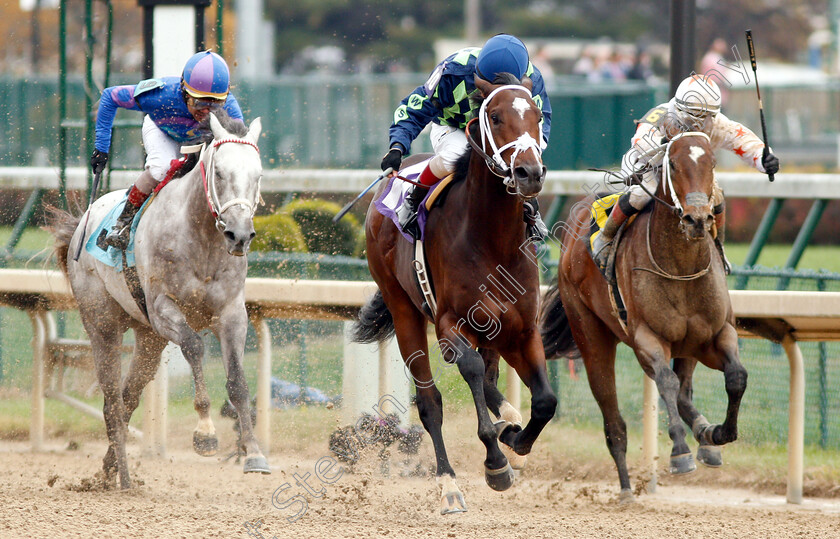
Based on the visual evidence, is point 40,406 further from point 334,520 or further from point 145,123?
point 334,520

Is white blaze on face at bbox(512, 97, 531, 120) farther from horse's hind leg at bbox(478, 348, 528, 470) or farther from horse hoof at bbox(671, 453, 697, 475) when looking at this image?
horse hoof at bbox(671, 453, 697, 475)

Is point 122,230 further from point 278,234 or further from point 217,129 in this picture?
point 278,234

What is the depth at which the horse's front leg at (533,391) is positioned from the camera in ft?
16.6

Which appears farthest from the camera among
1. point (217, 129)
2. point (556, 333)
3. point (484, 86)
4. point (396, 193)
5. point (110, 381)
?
point (556, 333)

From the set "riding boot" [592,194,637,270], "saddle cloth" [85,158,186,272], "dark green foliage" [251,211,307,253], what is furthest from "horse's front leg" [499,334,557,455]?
"dark green foliage" [251,211,307,253]

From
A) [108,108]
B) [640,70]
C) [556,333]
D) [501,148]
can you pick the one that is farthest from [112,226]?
[640,70]

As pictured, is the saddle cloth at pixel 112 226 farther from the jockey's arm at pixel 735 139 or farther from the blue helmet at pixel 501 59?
the jockey's arm at pixel 735 139

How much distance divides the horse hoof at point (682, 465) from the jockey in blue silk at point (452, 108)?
3.76 ft

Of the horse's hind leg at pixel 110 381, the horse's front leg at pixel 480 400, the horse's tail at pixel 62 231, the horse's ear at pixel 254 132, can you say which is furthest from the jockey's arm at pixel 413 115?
the horse's tail at pixel 62 231

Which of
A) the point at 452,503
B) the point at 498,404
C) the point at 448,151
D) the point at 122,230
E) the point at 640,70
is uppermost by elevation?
the point at 640,70

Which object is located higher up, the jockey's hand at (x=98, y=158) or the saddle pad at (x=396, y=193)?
the jockey's hand at (x=98, y=158)

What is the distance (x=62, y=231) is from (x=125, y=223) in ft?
3.10

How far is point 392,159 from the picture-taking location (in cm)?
541

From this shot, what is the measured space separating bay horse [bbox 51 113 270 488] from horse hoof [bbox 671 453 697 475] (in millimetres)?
1802
